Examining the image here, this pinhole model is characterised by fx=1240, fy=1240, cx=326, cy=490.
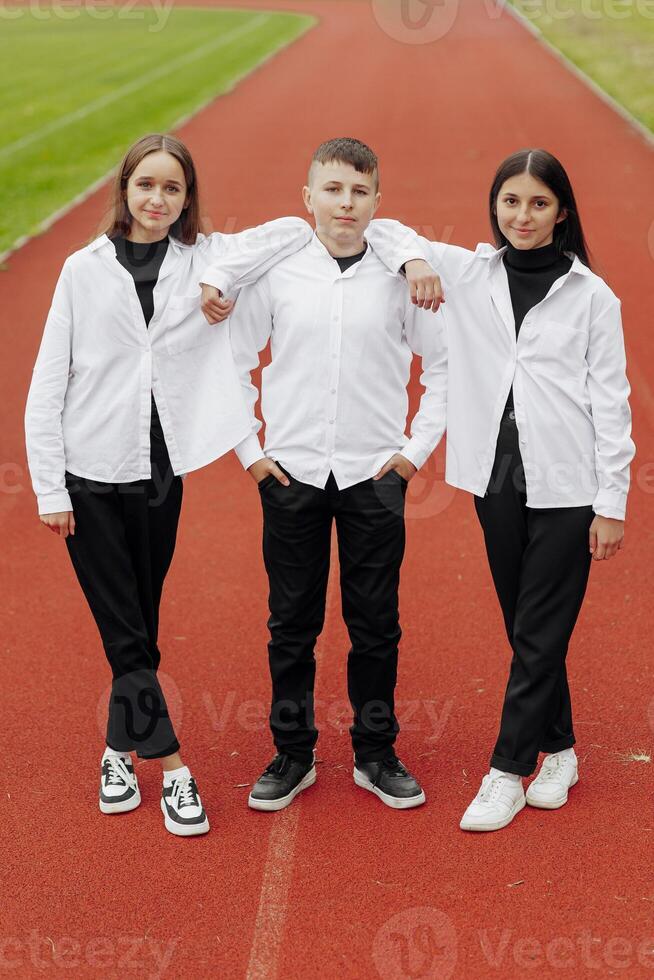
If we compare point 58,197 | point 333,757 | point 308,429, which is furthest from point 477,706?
point 58,197

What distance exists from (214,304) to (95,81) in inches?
1002

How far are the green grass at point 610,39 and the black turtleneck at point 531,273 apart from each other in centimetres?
1742

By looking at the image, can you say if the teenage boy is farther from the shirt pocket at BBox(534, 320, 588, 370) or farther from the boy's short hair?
the shirt pocket at BBox(534, 320, 588, 370)

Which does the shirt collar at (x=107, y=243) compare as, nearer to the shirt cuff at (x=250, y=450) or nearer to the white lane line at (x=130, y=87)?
the shirt cuff at (x=250, y=450)

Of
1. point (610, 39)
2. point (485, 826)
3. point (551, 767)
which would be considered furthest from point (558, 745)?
point (610, 39)

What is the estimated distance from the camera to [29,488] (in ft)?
27.2

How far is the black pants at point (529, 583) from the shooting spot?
4.41 m

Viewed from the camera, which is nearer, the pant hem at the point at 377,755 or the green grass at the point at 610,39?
the pant hem at the point at 377,755

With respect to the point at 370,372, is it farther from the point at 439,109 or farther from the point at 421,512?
the point at 439,109

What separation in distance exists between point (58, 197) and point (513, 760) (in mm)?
14124

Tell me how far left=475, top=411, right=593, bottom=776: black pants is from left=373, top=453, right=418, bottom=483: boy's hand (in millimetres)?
308

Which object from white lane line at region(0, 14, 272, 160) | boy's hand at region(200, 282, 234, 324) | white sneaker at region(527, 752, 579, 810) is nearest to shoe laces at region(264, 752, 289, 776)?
white sneaker at region(527, 752, 579, 810)

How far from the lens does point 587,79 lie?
84.7ft

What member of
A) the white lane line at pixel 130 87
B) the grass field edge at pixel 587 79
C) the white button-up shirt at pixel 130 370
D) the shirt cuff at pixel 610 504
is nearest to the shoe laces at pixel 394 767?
the shirt cuff at pixel 610 504
